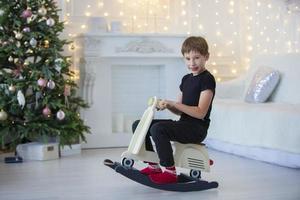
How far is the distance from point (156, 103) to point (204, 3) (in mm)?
2813

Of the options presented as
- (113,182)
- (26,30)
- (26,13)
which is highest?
(26,13)

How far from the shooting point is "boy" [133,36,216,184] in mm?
2947

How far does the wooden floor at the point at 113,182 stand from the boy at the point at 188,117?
0.56ft

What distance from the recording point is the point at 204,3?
557 centimetres

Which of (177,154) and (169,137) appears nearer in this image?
(169,137)

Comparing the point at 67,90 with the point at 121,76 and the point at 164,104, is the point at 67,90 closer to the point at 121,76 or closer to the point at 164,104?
the point at 121,76

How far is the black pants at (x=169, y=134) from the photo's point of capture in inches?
115

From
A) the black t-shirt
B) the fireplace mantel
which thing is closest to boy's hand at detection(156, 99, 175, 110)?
the black t-shirt

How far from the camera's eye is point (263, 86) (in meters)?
4.62

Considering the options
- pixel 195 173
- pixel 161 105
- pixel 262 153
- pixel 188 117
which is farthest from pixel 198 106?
pixel 262 153

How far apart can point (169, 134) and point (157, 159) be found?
24 cm

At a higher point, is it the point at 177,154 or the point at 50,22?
the point at 50,22

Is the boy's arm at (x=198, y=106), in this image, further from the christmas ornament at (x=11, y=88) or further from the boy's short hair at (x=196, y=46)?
the christmas ornament at (x=11, y=88)

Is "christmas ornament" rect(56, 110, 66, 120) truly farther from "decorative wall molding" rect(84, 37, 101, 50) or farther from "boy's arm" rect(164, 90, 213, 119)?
"boy's arm" rect(164, 90, 213, 119)
